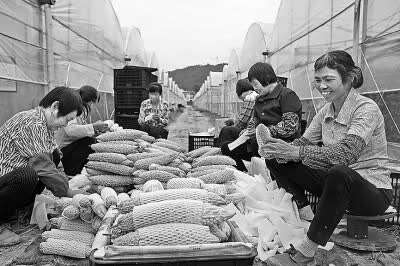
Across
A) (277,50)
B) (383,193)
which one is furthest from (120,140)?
(277,50)

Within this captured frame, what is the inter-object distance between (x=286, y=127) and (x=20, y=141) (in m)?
2.28

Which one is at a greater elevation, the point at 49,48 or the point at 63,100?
the point at 49,48

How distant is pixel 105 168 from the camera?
11.1 ft

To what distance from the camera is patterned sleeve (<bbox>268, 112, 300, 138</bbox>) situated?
3.59 m

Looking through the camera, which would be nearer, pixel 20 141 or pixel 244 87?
pixel 20 141

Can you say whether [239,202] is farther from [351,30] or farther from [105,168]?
[351,30]

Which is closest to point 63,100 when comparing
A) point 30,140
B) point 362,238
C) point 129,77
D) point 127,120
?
point 30,140

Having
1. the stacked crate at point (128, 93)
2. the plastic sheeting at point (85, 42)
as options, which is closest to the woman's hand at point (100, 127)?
the plastic sheeting at point (85, 42)

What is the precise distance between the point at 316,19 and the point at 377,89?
Result: 11.0 ft

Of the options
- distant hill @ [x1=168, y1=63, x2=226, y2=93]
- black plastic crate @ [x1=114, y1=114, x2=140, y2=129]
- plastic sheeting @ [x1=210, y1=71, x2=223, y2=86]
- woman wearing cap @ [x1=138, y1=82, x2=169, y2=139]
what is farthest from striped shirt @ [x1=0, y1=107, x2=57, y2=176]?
distant hill @ [x1=168, y1=63, x2=226, y2=93]

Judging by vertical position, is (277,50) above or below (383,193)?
above

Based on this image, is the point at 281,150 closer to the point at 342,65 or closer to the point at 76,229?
the point at 342,65

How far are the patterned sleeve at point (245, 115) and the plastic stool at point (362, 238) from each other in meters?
2.43

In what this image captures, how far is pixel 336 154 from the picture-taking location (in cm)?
233
